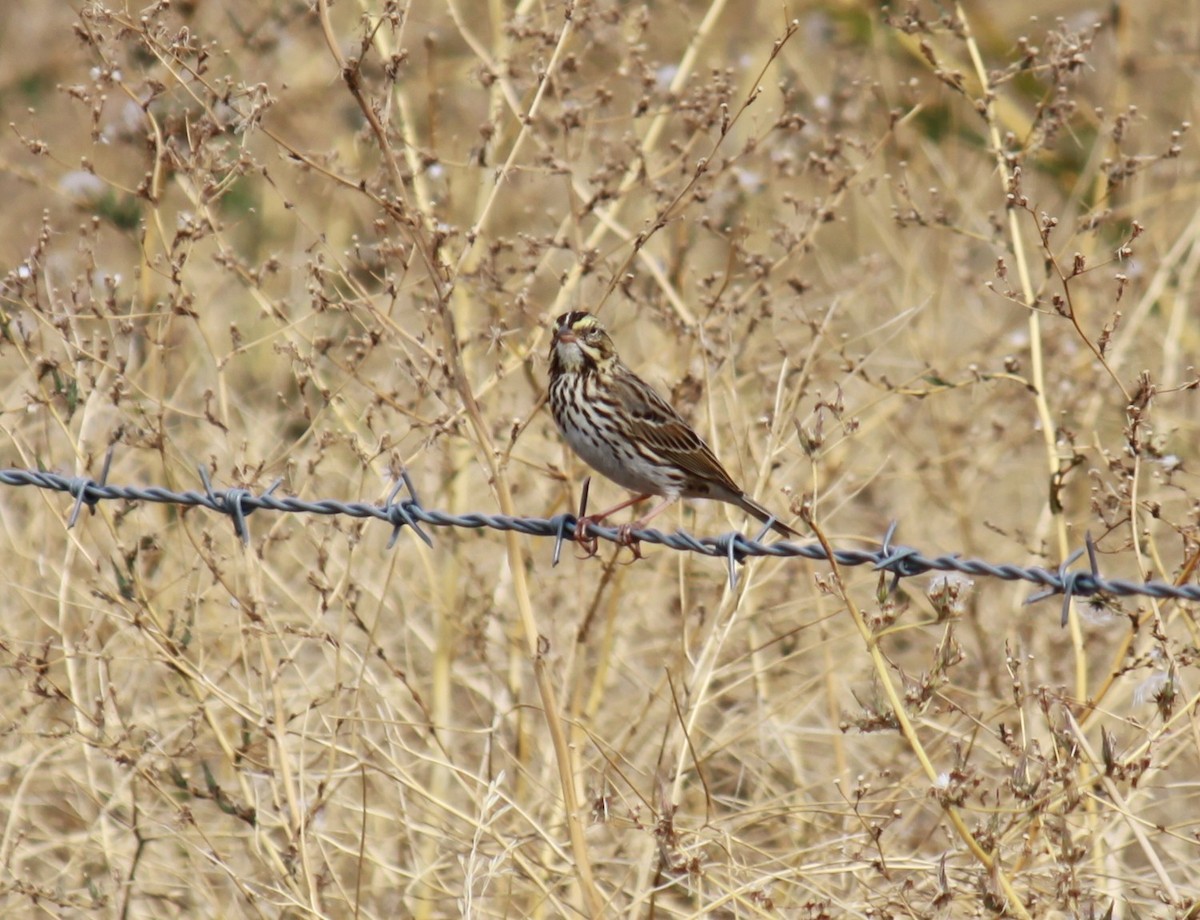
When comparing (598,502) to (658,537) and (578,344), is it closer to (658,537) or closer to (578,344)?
(578,344)

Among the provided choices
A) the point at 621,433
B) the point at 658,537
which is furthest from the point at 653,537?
the point at 621,433

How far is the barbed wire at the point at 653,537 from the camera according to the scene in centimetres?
323

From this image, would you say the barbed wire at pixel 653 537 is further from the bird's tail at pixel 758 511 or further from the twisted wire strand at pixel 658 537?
the bird's tail at pixel 758 511

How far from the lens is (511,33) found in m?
5.13

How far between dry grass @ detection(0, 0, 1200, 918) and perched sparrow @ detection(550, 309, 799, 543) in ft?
0.49

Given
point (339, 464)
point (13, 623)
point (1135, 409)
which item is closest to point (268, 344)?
A: point (339, 464)

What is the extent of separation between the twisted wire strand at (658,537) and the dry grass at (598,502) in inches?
4.6

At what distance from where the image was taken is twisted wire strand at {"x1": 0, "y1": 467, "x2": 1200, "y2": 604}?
10.6 feet

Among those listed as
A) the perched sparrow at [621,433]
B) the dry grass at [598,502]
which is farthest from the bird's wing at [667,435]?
the dry grass at [598,502]

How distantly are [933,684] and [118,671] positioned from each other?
3915 mm

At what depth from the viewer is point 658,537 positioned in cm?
Result: 376

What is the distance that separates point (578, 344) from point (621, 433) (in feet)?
1.03

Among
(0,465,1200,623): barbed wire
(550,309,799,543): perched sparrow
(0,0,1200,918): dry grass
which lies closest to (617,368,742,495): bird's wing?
(550,309,799,543): perched sparrow

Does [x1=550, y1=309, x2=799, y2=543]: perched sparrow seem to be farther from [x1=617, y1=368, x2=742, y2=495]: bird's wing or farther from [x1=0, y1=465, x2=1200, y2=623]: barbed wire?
[x1=0, y1=465, x2=1200, y2=623]: barbed wire
